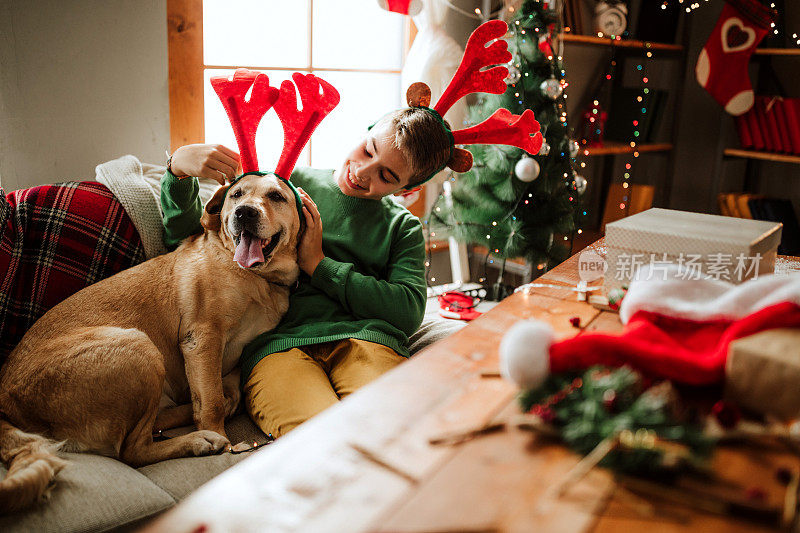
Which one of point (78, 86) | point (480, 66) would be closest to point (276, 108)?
point (480, 66)

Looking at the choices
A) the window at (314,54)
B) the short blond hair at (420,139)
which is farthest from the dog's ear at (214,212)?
the window at (314,54)

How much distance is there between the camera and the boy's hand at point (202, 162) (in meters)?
1.51

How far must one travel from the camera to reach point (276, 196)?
1499mm

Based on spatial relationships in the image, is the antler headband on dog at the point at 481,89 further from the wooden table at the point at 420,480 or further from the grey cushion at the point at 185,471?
the wooden table at the point at 420,480

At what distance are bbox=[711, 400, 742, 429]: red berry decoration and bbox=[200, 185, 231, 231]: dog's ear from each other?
120cm

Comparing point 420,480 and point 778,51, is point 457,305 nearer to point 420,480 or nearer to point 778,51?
point 420,480

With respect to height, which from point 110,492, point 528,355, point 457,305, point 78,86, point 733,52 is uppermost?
point 733,52

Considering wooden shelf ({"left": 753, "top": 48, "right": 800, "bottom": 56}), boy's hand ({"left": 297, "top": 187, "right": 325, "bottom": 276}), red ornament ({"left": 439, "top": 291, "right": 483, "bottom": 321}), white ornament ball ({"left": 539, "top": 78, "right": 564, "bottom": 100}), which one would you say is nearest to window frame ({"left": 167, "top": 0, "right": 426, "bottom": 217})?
boy's hand ({"left": 297, "top": 187, "right": 325, "bottom": 276})

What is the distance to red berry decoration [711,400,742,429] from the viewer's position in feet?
2.33

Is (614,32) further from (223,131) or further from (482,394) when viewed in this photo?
(482,394)

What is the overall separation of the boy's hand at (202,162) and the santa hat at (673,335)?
99 cm

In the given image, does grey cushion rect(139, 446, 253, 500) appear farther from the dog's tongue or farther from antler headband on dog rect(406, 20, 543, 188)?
antler headband on dog rect(406, 20, 543, 188)

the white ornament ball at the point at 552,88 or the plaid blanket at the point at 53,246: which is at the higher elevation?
the white ornament ball at the point at 552,88

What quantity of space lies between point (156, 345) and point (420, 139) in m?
0.82
